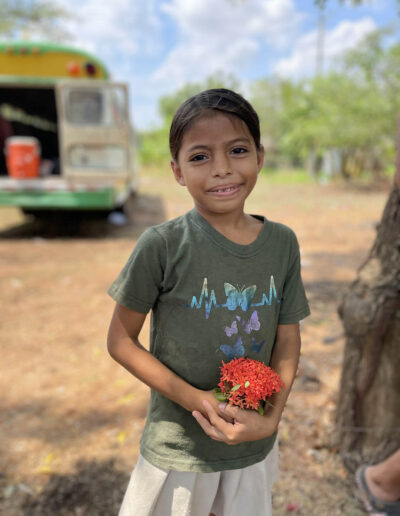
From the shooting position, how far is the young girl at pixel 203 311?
1.16 m

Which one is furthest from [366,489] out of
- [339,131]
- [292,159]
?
[292,159]

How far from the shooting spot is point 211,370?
1.21 meters

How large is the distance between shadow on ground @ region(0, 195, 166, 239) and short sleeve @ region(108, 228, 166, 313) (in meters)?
6.41

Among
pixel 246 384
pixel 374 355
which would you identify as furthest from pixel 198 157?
pixel 374 355

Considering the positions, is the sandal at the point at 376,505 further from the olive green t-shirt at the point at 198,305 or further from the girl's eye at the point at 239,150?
the girl's eye at the point at 239,150

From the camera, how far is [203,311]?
1.18 meters

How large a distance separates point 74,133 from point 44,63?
117 cm

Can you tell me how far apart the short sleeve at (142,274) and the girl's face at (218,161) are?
0.58 ft

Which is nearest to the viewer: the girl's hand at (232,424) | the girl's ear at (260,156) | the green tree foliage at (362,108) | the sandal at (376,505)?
the girl's hand at (232,424)

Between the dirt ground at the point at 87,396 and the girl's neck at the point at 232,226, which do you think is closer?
the girl's neck at the point at 232,226

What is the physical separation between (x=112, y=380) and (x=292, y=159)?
108ft

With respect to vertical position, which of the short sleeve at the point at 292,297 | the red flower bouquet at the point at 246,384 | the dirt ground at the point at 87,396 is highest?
the short sleeve at the point at 292,297

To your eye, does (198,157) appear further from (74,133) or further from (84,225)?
(84,225)

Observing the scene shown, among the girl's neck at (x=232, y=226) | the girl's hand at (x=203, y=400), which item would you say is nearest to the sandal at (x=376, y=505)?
the girl's hand at (x=203, y=400)
